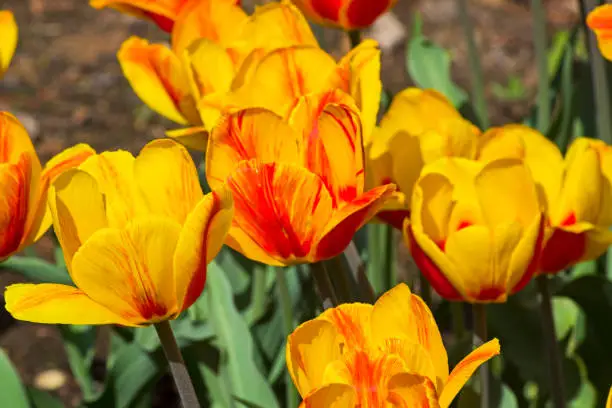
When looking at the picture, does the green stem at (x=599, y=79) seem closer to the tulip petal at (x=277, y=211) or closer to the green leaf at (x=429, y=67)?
the green leaf at (x=429, y=67)

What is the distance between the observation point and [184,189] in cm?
77

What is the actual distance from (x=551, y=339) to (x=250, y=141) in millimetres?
399

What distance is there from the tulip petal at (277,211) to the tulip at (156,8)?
1.18 feet

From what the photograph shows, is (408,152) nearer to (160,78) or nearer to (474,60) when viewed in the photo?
(160,78)

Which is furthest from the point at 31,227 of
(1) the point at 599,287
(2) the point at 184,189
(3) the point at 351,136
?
(1) the point at 599,287

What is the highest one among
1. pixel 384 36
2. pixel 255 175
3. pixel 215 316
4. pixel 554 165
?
pixel 255 175

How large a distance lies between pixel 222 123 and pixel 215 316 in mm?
609

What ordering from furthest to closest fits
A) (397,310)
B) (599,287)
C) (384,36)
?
(384,36) → (599,287) → (397,310)

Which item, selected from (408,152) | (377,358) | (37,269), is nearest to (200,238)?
(377,358)

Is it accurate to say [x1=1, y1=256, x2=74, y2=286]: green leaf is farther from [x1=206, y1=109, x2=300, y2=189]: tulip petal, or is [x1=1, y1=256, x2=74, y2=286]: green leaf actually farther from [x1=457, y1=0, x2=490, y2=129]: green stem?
[x1=457, y1=0, x2=490, y2=129]: green stem

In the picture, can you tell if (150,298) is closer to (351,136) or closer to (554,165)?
(351,136)

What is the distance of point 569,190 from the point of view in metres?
0.91

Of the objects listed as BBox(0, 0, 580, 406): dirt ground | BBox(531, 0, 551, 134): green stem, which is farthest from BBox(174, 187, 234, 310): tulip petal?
BBox(0, 0, 580, 406): dirt ground

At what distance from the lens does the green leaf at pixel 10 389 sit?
1.18m
